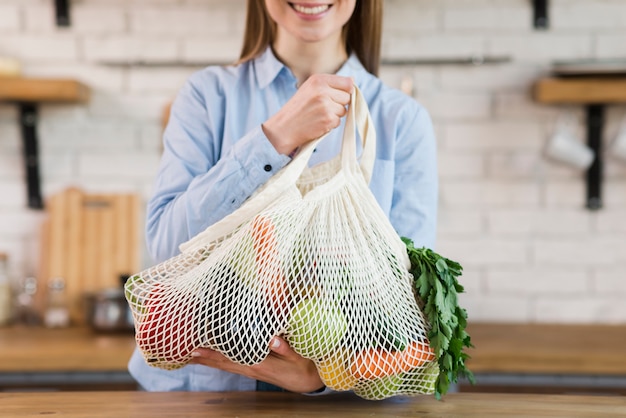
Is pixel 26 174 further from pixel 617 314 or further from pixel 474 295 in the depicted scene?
pixel 617 314

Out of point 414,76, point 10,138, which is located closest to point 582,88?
point 414,76

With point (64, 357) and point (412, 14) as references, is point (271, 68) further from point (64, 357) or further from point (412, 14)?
point (412, 14)

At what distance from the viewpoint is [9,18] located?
2.42 m

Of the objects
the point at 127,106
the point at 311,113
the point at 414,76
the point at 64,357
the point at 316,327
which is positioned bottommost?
the point at 64,357

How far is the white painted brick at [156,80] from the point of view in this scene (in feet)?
7.98

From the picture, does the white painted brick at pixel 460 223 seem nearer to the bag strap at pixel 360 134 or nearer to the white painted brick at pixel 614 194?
the white painted brick at pixel 614 194

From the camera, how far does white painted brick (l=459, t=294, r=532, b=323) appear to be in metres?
2.42

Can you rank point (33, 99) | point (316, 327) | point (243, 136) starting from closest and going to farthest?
point (316, 327) < point (243, 136) < point (33, 99)

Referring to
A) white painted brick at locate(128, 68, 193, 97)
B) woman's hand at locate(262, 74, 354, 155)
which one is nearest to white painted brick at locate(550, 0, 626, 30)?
white painted brick at locate(128, 68, 193, 97)

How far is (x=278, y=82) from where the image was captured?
4.33ft

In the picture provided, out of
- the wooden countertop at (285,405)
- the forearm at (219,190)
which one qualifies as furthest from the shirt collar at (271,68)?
the wooden countertop at (285,405)

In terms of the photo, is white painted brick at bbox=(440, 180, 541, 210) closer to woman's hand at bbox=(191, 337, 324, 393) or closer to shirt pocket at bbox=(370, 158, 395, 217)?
shirt pocket at bbox=(370, 158, 395, 217)

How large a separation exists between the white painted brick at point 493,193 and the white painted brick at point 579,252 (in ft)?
0.43

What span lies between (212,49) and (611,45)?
115cm
